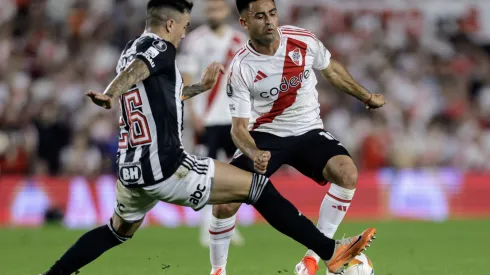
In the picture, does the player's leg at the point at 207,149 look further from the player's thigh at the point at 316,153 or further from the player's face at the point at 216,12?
the player's thigh at the point at 316,153

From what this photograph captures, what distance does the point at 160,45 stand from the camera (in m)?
6.55

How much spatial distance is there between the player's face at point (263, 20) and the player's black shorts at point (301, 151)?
2.83 feet

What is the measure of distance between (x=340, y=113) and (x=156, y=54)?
39.0 feet

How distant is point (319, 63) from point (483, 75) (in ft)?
42.9

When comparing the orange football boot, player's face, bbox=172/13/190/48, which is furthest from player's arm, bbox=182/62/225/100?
the orange football boot

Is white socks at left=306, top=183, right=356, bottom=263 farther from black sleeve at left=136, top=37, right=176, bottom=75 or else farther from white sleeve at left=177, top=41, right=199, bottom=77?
white sleeve at left=177, top=41, right=199, bottom=77

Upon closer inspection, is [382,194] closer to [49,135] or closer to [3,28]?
[49,135]

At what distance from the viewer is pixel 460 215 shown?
1662 centimetres

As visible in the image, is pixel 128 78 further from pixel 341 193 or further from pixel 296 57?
pixel 341 193

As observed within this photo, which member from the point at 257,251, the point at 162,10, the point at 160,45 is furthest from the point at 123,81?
the point at 257,251

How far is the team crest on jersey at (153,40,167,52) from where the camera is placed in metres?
6.52

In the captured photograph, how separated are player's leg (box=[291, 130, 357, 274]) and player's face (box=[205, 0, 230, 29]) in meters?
3.79

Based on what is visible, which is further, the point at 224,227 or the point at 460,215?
the point at 460,215

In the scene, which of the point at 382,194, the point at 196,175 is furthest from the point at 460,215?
the point at 196,175
